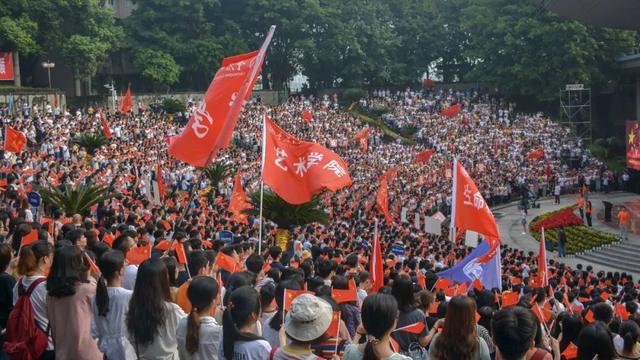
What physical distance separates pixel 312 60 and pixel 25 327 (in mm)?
42281

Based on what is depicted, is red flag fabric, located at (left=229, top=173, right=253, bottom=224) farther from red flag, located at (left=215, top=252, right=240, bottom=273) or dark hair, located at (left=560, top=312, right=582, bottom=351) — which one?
dark hair, located at (left=560, top=312, right=582, bottom=351)

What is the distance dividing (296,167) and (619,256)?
49.5ft

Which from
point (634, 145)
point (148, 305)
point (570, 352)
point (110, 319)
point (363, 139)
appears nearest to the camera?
point (148, 305)

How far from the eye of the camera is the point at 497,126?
3991 cm

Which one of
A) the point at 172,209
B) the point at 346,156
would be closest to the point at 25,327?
the point at 172,209

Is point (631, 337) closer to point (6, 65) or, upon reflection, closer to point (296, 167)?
point (296, 167)

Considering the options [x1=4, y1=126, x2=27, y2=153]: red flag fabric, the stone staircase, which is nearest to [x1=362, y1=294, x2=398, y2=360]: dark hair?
[x1=4, y1=126, x2=27, y2=153]: red flag fabric

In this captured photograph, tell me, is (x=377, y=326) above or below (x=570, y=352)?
above

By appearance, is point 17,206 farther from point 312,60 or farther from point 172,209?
point 312,60

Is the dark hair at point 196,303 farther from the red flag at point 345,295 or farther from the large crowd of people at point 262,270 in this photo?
the red flag at point 345,295

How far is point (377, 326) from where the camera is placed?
13.3 feet

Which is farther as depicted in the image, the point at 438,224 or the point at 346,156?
the point at 346,156

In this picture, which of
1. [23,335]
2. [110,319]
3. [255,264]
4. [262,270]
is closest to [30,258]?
[23,335]

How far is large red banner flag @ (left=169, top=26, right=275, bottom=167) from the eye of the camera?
9.48 m
